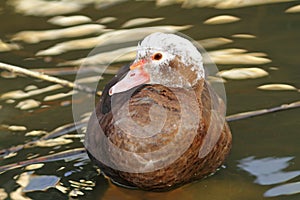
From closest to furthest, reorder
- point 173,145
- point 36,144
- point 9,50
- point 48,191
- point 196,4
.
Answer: point 173,145 → point 48,191 → point 36,144 → point 9,50 → point 196,4

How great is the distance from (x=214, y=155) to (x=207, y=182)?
0.34 m

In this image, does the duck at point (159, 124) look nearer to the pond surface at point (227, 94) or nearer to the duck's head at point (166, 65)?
the duck's head at point (166, 65)

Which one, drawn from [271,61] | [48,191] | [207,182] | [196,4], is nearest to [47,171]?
[48,191]

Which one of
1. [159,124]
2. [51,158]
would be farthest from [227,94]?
[159,124]

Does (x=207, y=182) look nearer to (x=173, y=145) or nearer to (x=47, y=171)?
(x=173, y=145)

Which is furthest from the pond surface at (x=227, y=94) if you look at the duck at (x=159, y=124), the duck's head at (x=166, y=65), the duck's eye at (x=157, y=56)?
the duck's eye at (x=157, y=56)

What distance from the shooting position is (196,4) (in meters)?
7.17

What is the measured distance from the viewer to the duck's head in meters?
4.21

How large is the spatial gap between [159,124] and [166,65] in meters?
0.39

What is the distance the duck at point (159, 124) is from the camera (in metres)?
4.07

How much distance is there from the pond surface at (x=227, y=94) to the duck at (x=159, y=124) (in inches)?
10.8

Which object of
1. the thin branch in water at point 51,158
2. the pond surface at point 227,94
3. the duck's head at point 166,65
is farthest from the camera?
the thin branch in water at point 51,158

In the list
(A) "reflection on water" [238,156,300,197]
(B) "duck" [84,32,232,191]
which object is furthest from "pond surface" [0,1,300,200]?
(B) "duck" [84,32,232,191]

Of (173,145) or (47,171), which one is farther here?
(47,171)
